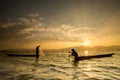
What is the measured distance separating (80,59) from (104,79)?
17689 mm

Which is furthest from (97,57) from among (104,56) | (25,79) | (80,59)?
(25,79)

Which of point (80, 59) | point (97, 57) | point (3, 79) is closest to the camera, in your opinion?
point (3, 79)

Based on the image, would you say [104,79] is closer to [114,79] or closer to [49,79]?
[114,79]

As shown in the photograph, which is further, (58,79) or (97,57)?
(97,57)

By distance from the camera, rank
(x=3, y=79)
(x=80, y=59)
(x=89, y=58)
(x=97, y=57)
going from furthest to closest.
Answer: (x=97, y=57) → (x=89, y=58) → (x=80, y=59) → (x=3, y=79)

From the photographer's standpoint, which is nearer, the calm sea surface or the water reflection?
the calm sea surface

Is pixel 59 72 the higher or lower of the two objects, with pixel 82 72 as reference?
higher

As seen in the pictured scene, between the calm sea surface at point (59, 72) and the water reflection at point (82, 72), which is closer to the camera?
the calm sea surface at point (59, 72)

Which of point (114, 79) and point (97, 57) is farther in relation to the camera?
point (97, 57)

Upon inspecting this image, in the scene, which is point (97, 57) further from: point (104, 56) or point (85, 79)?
point (85, 79)

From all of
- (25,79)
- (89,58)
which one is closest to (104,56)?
(89,58)

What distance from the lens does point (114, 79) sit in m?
11.8

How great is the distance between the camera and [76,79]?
1209 cm

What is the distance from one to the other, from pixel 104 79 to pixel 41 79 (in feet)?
17.1
